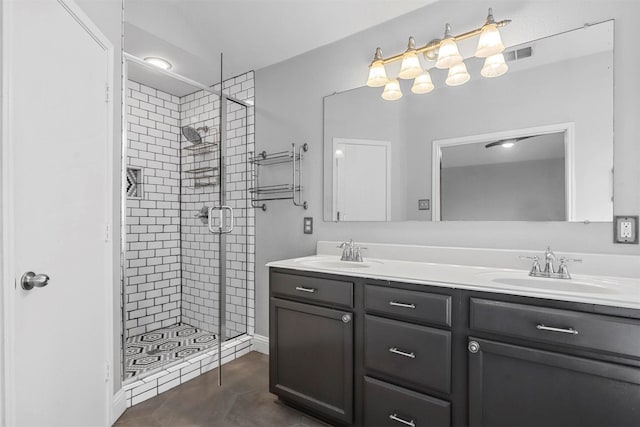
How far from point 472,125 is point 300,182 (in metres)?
1.36

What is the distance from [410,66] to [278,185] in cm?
141

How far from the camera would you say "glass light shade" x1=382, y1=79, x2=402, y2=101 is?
7.23 feet

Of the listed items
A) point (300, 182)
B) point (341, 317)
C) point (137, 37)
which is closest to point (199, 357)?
point (341, 317)

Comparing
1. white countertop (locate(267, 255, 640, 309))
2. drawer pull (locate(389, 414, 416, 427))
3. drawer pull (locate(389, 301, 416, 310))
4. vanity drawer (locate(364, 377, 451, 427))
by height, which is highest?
white countertop (locate(267, 255, 640, 309))

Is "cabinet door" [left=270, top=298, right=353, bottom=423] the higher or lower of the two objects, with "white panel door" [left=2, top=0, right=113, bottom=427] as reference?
lower

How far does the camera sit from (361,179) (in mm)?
2410

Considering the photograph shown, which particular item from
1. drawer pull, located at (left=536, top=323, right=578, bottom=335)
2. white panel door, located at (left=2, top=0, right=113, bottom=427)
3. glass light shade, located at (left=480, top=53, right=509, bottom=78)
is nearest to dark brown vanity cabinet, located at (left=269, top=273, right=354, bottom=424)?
drawer pull, located at (left=536, top=323, right=578, bottom=335)

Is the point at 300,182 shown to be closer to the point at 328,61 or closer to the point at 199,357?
the point at 328,61

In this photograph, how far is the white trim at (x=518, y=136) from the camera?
1.68 metres

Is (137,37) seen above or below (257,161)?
above

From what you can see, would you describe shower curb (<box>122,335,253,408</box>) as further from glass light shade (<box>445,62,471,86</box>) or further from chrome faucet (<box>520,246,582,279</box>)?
glass light shade (<box>445,62,471,86</box>)

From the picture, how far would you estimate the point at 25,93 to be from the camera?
47.8 inches

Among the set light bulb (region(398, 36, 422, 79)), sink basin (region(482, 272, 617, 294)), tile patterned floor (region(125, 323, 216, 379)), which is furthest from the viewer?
tile patterned floor (region(125, 323, 216, 379))

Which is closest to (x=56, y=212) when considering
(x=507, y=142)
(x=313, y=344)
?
(x=313, y=344)
